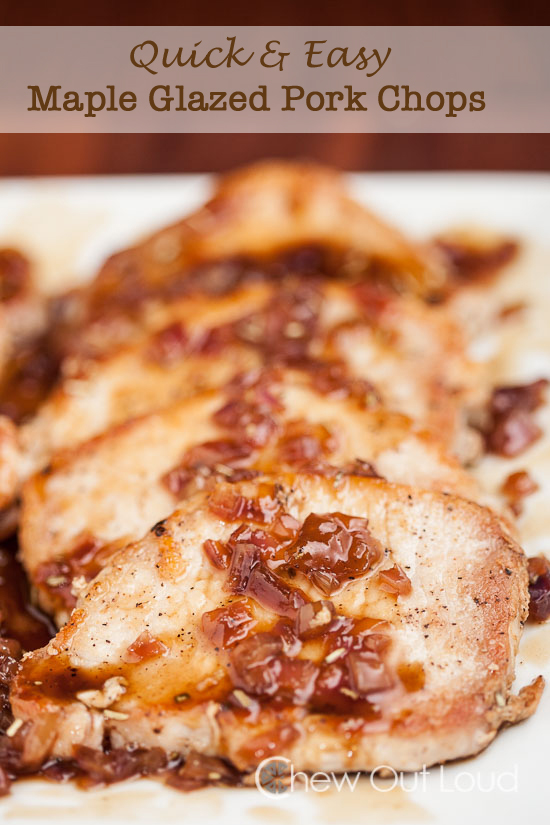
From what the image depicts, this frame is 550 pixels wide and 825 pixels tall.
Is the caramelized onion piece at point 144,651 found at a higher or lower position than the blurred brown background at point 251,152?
lower

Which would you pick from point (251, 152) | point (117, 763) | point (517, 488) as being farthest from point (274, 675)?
point (251, 152)

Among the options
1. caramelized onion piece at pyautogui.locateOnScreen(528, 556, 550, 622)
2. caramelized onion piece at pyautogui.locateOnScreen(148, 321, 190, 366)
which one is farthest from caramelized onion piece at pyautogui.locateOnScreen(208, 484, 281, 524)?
caramelized onion piece at pyautogui.locateOnScreen(148, 321, 190, 366)

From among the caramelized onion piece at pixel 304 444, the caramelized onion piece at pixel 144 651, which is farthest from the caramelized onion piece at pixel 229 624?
the caramelized onion piece at pixel 304 444

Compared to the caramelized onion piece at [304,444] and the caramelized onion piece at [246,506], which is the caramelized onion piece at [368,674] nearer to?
the caramelized onion piece at [246,506]

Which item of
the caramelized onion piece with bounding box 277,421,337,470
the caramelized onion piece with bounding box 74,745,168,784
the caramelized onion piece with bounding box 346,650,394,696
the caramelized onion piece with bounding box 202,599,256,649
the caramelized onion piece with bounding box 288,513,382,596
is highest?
the caramelized onion piece with bounding box 277,421,337,470

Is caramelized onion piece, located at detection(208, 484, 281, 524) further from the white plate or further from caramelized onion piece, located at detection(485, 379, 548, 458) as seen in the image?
caramelized onion piece, located at detection(485, 379, 548, 458)
